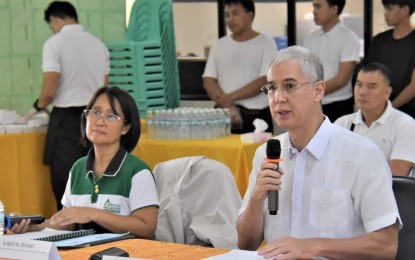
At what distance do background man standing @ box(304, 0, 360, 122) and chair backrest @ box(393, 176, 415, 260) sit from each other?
367 centimetres

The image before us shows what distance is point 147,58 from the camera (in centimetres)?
761

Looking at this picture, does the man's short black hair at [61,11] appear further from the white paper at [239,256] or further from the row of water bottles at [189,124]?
the white paper at [239,256]

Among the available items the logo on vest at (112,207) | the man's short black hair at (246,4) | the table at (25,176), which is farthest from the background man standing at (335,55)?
the logo on vest at (112,207)

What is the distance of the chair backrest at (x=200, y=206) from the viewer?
13.2ft

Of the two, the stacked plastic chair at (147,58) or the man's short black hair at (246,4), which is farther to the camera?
the stacked plastic chair at (147,58)

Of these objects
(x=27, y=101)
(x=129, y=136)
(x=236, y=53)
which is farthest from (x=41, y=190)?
(x=129, y=136)

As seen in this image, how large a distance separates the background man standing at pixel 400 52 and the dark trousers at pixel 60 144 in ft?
7.61

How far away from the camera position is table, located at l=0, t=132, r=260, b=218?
5977 mm

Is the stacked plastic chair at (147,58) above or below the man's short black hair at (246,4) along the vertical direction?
below

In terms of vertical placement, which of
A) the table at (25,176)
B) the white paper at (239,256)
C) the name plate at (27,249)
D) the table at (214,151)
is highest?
the name plate at (27,249)

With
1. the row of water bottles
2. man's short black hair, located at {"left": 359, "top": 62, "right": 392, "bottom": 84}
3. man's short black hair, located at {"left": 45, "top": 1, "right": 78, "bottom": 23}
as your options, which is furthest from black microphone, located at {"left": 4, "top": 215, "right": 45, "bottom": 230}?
man's short black hair, located at {"left": 45, "top": 1, "right": 78, "bottom": 23}

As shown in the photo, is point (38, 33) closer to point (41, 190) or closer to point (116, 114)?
point (41, 190)

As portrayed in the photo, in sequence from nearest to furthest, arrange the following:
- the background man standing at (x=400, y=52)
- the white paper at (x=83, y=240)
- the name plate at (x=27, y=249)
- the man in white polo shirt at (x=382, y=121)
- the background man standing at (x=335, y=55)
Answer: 1. the name plate at (x=27, y=249)
2. the white paper at (x=83, y=240)
3. the man in white polo shirt at (x=382, y=121)
4. the background man standing at (x=400, y=52)
5. the background man standing at (x=335, y=55)

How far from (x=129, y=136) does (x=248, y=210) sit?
3.86 ft
